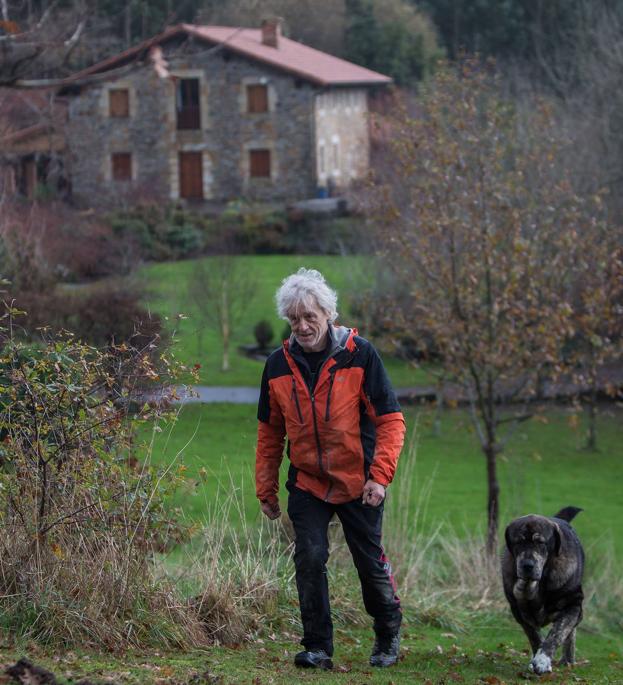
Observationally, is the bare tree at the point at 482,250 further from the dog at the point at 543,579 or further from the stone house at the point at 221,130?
the stone house at the point at 221,130

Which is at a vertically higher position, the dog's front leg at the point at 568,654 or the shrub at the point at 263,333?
the shrub at the point at 263,333

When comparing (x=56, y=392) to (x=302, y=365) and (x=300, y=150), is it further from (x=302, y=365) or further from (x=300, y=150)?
(x=300, y=150)

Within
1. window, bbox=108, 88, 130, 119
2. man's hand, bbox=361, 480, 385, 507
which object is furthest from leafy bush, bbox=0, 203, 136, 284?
window, bbox=108, 88, 130, 119

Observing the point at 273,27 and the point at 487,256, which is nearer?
the point at 487,256

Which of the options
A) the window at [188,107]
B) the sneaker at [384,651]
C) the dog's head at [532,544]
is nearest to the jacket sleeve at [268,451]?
the sneaker at [384,651]

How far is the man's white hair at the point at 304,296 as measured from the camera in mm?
6727

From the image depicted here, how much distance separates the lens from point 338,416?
670cm

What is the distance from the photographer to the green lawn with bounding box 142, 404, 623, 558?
61.0ft

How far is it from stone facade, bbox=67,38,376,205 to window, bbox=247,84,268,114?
0.18 metres

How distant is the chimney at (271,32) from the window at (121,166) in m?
7.89

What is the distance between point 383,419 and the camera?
Answer: 6.80m

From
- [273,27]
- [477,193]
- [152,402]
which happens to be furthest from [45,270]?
[273,27]

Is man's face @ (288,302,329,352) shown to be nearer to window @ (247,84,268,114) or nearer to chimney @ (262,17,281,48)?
chimney @ (262,17,281,48)

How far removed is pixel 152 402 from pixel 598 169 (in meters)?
23.2
